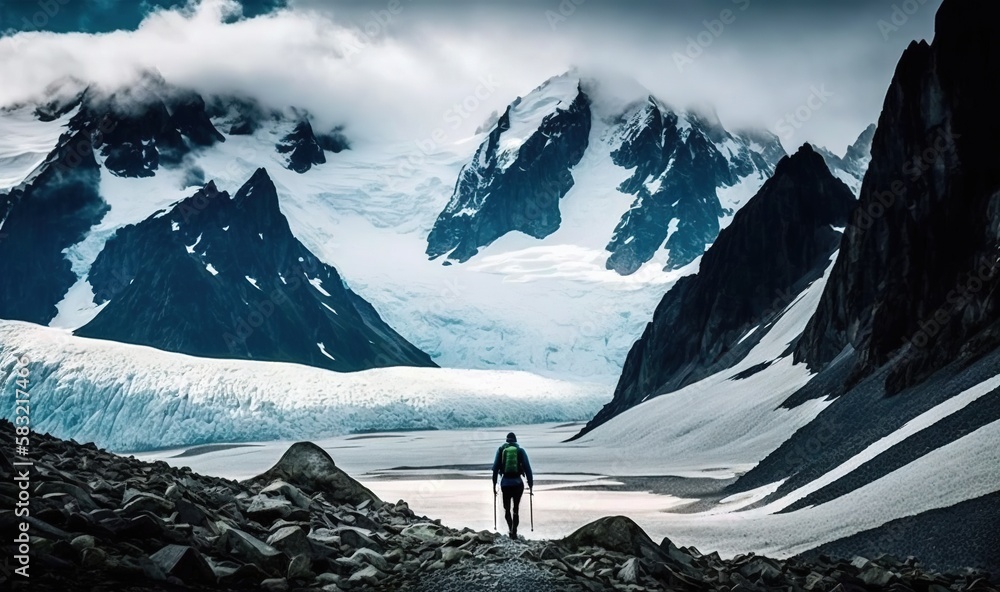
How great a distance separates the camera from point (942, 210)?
174 feet

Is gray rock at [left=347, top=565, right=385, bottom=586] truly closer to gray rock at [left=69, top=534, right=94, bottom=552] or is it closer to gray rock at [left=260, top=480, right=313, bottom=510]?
gray rock at [left=69, top=534, right=94, bottom=552]

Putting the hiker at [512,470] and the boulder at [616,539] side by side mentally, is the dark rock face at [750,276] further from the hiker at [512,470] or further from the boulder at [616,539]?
the boulder at [616,539]

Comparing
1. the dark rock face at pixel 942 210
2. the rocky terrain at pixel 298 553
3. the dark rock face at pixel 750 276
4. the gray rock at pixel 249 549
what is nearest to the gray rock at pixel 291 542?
the rocky terrain at pixel 298 553

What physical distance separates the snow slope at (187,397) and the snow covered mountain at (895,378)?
42645 millimetres

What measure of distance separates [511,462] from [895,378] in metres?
30.5

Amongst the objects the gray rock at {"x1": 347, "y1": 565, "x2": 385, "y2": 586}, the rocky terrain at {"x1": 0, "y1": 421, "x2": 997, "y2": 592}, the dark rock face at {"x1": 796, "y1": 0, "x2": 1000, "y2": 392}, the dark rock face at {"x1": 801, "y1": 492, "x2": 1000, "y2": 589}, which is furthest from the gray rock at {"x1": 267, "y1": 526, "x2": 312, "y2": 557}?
the dark rock face at {"x1": 796, "y1": 0, "x2": 1000, "y2": 392}

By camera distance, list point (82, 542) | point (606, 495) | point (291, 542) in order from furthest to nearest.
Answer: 1. point (606, 495)
2. point (291, 542)
3. point (82, 542)

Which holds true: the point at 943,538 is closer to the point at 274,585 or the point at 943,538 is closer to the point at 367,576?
the point at 367,576

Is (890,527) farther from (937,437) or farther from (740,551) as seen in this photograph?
(937,437)

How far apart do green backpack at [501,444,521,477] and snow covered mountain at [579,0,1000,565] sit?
815cm

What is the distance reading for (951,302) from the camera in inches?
1784

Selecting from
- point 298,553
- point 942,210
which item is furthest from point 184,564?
point 942,210

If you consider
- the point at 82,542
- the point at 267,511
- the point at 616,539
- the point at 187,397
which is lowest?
the point at 616,539

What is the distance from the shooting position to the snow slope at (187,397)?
110 m
